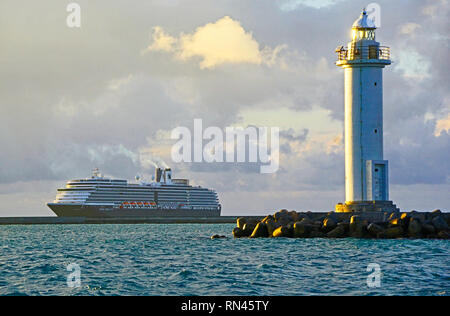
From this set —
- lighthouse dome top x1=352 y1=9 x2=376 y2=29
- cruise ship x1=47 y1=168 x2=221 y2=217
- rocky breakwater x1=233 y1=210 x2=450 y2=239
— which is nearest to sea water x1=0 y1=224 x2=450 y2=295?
rocky breakwater x1=233 y1=210 x2=450 y2=239

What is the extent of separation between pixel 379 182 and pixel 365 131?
122 inches

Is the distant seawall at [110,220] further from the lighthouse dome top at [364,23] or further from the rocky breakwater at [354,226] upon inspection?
the rocky breakwater at [354,226]

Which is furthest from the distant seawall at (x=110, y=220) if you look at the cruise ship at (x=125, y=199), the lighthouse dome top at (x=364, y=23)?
the lighthouse dome top at (x=364, y=23)

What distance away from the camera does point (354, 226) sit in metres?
39.4

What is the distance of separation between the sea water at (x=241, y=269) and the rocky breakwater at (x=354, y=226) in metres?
1.73

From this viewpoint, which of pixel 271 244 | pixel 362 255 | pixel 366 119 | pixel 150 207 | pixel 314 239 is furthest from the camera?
pixel 150 207

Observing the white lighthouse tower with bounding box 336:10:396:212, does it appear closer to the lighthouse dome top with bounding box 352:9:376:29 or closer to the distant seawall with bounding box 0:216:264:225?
the lighthouse dome top with bounding box 352:9:376:29

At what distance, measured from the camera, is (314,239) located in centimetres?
4019

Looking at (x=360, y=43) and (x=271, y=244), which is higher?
(x=360, y=43)
